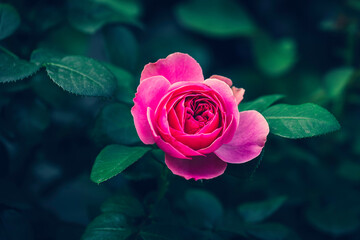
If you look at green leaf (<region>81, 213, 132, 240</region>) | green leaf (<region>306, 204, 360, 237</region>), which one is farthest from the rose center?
green leaf (<region>306, 204, 360, 237</region>)

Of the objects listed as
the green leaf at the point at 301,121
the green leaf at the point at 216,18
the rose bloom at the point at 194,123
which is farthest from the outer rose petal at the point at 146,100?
the green leaf at the point at 216,18

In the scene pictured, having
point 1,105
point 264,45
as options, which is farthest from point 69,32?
point 264,45

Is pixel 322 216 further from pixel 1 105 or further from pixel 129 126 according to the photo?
pixel 1 105

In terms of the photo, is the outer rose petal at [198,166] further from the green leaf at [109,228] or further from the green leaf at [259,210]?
the green leaf at [259,210]

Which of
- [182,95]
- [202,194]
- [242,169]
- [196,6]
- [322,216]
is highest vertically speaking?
[182,95]

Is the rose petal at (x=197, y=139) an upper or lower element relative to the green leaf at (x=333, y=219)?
upper

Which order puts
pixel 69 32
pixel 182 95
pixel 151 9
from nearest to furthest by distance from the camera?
pixel 182 95, pixel 69 32, pixel 151 9
